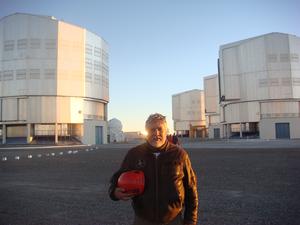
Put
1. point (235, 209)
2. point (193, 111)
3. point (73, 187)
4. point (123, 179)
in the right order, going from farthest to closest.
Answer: point (193, 111)
point (73, 187)
point (235, 209)
point (123, 179)

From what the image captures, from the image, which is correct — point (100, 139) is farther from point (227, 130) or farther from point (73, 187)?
point (73, 187)

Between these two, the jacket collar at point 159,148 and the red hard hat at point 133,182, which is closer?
the red hard hat at point 133,182

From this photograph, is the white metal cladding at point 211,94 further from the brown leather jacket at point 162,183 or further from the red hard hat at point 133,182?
the red hard hat at point 133,182

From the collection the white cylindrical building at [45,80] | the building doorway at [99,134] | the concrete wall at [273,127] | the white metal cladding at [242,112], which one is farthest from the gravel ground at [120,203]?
the white metal cladding at [242,112]

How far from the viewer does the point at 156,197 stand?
10.7 feet

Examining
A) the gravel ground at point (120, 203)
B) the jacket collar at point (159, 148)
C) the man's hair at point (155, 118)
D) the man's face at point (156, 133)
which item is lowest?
the gravel ground at point (120, 203)

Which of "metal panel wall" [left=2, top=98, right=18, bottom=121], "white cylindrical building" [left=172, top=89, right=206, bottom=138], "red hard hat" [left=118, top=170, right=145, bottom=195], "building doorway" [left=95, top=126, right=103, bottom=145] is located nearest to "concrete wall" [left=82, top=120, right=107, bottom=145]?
"building doorway" [left=95, top=126, right=103, bottom=145]

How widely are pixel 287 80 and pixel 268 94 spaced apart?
14.4ft

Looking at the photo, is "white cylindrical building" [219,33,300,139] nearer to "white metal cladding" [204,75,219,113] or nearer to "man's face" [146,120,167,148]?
"white metal cladding" [204,75,219,113]

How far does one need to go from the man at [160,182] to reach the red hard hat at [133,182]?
2.5 inches

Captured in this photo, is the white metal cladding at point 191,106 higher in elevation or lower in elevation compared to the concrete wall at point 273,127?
higher

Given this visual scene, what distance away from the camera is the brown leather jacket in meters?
3.26

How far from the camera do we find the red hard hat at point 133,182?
313 cm

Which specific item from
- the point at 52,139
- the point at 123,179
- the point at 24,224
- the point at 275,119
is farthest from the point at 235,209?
the point at 275,119
